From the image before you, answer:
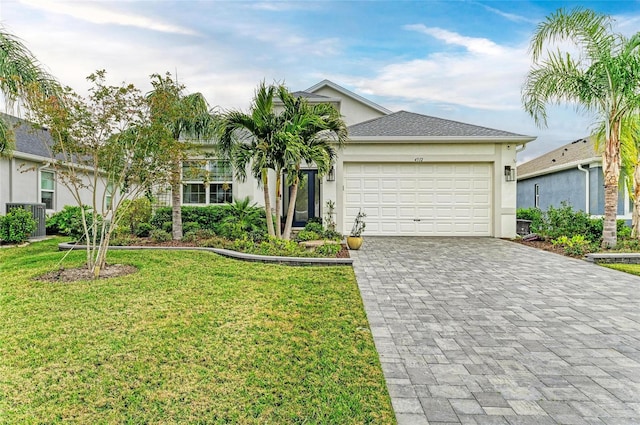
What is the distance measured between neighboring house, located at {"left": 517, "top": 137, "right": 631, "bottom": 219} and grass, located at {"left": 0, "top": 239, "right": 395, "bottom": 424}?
13.4 m

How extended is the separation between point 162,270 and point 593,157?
16054 mm

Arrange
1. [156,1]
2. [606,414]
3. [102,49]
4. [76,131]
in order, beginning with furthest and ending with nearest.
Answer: [102,49], [156,1], [76,131], [606,414]

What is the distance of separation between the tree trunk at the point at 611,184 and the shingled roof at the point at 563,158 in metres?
4.90

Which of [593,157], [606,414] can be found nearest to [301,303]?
[606,414]

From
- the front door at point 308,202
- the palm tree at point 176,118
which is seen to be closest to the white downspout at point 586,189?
the front door at point 308,202

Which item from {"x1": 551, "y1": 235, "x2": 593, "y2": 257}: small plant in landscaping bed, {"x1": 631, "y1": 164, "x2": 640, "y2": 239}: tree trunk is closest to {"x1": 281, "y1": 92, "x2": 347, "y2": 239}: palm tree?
{"x1": 551, "y1": 235, "x2": 593, "y2": 257}: small plant in landscaping bed

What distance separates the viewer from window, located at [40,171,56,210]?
46.7 feet

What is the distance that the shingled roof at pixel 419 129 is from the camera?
12.6 meters

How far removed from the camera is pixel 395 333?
4.04 m

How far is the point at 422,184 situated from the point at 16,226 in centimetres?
1304

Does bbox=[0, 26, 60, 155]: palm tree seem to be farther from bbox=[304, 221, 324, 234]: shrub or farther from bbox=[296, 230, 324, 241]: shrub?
bbox=[304, 221, 324, 234]: shrub

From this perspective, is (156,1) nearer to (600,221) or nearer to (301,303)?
(301,303)

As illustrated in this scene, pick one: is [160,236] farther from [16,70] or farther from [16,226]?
[16,70]

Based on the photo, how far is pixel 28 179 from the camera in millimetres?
13320
